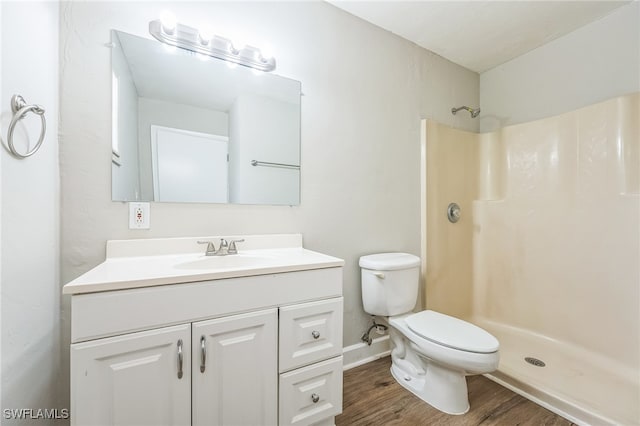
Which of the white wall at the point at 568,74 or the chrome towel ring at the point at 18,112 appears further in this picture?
the white wall at the point at 568,74

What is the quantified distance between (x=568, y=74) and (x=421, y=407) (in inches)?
95.5

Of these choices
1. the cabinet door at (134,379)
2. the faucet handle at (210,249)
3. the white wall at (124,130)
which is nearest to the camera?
the cabinet door at (134,379)

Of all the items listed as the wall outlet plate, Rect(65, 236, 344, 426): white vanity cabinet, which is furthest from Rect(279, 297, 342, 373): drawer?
the wall outlet plate

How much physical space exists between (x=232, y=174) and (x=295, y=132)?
17.4 inches

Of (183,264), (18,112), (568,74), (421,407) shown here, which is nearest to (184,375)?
(183,264)

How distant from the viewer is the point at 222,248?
4.20 feet

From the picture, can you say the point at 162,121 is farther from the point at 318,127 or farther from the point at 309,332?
the point at 309,332

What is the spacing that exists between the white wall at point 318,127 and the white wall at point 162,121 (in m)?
0.12

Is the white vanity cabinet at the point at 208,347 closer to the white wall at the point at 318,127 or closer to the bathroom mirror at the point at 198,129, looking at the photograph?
the white wall at the point at 318,127

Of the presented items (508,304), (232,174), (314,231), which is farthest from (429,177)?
(232,174)

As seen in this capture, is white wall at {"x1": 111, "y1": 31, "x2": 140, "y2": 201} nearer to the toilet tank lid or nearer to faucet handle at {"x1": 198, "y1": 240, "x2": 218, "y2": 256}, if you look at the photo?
faucet handle at {"x1": 198, "y1": 240, "x2": 218, "y2": 256}

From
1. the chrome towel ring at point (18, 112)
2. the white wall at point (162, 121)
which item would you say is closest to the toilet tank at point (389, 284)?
the white wall at point (162, 121)

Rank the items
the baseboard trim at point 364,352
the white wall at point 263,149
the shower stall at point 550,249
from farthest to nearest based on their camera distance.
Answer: the baseboard trim at point 364,352, the shower stall at point 550,249, the white wall at point 263,149

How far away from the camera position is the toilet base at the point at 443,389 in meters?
1.35
